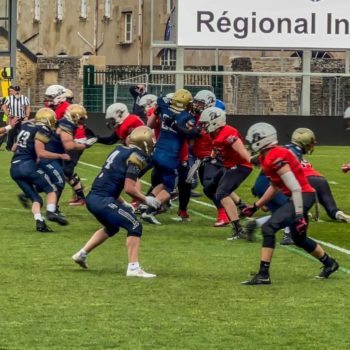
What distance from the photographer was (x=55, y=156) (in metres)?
19.1

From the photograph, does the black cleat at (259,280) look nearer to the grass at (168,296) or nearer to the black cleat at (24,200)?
the grass at (168,296)

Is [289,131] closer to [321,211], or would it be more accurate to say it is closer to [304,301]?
[321,211]

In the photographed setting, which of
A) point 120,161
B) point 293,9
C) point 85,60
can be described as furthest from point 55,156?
point 85,60

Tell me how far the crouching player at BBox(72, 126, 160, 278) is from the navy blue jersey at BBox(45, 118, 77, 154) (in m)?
4.26

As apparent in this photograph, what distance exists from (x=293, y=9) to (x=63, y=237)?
23376mm

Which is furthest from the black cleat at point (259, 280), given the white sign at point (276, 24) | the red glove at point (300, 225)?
the white sign at point (276, 24)

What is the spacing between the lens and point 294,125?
4172cm

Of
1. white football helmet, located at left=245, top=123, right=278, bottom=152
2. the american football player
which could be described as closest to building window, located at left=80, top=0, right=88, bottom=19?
the american football player

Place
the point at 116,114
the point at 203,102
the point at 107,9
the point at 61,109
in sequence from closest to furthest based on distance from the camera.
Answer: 1. the point at 116,114
2. the point at 203,102
3. the point at 61,109
4. the point at 107,9

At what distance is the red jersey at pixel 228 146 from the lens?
18469 mm

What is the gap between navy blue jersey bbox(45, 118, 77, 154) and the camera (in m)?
19.2

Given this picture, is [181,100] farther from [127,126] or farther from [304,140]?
[304,140]

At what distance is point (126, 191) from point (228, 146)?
163 inches

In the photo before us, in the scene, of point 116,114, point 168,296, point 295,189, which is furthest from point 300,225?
point 116,114
